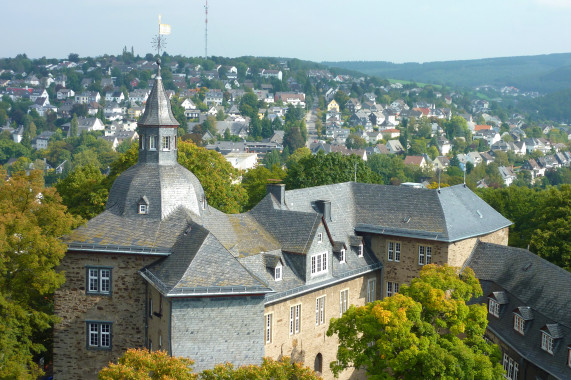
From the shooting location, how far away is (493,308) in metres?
49.8

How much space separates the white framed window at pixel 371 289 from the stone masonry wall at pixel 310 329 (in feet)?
1.88

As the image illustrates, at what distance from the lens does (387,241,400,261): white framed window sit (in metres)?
55.9

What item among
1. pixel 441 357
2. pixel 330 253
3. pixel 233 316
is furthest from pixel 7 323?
pixel 441 357

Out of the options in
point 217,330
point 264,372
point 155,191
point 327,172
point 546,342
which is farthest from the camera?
point 327,172

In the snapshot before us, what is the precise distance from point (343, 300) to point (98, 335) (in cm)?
1624

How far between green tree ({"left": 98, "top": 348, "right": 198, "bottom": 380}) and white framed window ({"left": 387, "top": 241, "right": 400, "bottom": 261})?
2483 cm

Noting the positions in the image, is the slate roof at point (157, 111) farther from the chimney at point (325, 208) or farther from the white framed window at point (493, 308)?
the white framed window at point (493, 308)

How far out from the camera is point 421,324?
4078cm

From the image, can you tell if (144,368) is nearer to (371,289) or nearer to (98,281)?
(98,281)

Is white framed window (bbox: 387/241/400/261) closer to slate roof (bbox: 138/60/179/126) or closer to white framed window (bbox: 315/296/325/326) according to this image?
white framed window (bbox: 315/296/325/326)

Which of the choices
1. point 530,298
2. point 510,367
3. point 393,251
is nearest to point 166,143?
point 393,251

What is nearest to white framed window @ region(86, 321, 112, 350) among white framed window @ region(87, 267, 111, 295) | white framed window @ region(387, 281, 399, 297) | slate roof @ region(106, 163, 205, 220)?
white framed window @ region(87, 267, 111, 295)

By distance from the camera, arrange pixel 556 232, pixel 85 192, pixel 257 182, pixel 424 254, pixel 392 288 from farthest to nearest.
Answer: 1. pixel 257 182
2. pixel 85 192
3. pixel 556 232
4. pixel 392 288
5. pixel 424 254

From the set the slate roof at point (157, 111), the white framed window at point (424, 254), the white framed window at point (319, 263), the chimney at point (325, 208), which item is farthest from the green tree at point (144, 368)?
the white framed window at point (424, 254)
